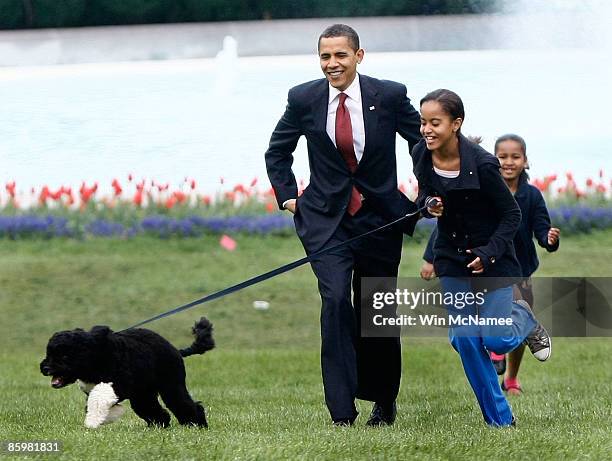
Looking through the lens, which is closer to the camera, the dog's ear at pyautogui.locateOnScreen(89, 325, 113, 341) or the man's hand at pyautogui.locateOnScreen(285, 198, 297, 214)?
the dog's ear at pyautogui.locateOnScreen(89, 325, 113, 341)

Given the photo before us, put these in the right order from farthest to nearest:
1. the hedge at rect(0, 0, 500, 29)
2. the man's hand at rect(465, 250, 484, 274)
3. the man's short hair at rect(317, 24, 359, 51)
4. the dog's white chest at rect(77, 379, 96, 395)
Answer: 1. the hedge at rect(0, 0, 500, 29)
2. the man's short hair at rect(317, 24, 359, 51)
3. the man's hand at rect(465, 250, 484, 274)
4. the dog's white chest at rect(77, 379, 96, 395)

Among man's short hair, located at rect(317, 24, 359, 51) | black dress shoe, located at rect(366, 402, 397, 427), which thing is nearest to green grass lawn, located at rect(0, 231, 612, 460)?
black dress shoe, located at rect(366, 402, 397, 427)

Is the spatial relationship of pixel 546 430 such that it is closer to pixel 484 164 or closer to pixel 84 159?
pixel 484 164

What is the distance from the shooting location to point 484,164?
25.1ft

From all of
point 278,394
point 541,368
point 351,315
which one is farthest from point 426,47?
point 351,315

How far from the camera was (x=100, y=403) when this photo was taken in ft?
23.9

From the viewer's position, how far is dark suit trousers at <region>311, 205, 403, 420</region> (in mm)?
7965

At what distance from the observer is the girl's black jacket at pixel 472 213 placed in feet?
25.1

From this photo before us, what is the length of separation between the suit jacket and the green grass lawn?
1.08 meters

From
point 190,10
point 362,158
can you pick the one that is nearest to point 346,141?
point 362,158

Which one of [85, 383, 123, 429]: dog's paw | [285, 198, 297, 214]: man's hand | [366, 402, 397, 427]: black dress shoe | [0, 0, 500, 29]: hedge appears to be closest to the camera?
[85, 383, 123, 429]: dog's paw

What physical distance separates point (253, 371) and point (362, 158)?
4660 mm

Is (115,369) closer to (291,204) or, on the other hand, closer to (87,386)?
(87,386)

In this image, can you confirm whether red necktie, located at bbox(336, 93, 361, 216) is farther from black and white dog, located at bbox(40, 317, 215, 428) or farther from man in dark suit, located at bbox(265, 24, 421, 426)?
black and white dog, located at bbox(40, 317, 215, 428)
